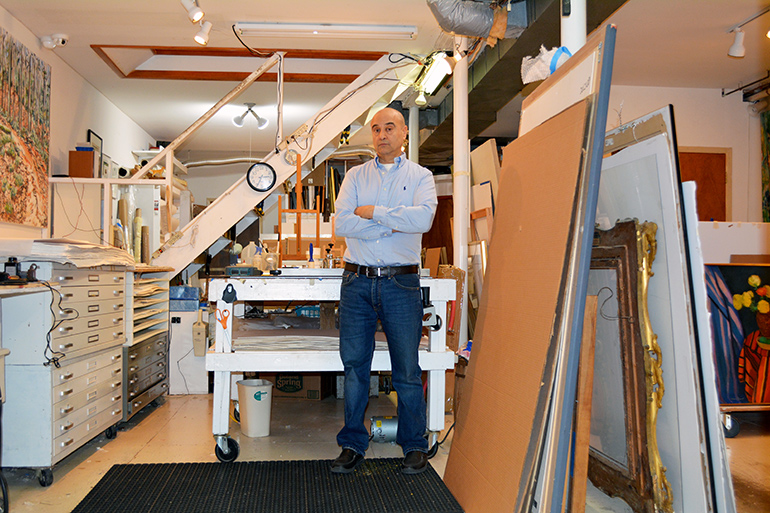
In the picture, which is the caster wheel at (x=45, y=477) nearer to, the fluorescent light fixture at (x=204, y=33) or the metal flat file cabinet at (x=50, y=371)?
the metal flat file cabinet at (x=50, y=371)

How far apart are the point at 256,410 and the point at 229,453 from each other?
0.59 meters

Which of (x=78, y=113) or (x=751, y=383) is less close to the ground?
(x=78, y=113)

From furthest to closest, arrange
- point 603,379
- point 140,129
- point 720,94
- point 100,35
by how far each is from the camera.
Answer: point 140,129 → point 720,94 → point 100,35 → point 603,379

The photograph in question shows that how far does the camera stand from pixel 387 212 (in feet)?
8.63

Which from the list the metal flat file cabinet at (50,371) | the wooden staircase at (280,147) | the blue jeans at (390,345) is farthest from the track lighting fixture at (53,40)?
the blue jeans at (390,345)

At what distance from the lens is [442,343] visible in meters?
2.99

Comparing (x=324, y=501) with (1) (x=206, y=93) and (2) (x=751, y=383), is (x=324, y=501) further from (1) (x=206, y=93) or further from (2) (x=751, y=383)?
(1) (x=206, y=93)

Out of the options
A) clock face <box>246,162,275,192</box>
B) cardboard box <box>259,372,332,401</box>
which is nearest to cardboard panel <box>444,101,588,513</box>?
cardboard box <box>259,372,332,401</box>

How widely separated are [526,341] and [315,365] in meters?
1.30

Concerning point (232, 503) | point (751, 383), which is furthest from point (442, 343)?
point (751, 383)

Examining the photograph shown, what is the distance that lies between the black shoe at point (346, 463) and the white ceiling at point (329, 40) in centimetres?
367

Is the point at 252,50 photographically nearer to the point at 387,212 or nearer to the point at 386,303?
the point at 387,212

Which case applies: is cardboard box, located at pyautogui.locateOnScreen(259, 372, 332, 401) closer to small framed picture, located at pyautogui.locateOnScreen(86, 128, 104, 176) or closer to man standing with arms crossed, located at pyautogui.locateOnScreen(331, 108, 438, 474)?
man standing with arms crossed, located at pyautogui.locateOnScreen(331, 108, 438, 474)

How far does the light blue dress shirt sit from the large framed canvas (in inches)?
125
